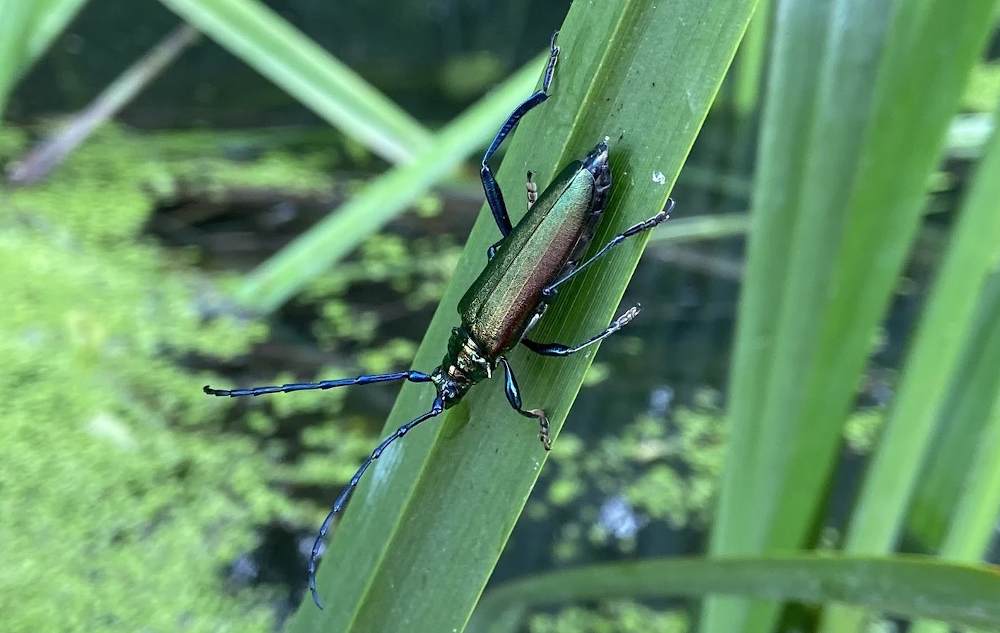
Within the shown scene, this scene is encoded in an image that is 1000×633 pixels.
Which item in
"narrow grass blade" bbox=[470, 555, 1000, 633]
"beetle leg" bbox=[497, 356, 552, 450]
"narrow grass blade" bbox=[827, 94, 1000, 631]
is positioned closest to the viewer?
"narrow grass blade" bbox=[470, 555, 1000, 633]

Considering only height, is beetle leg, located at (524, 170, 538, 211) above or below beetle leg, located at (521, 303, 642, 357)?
above

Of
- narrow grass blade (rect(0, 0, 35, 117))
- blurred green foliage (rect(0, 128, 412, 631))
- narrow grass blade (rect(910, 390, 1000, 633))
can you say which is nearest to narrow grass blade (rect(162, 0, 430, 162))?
narrow grass blade (rect(0, 0, 35, 117))

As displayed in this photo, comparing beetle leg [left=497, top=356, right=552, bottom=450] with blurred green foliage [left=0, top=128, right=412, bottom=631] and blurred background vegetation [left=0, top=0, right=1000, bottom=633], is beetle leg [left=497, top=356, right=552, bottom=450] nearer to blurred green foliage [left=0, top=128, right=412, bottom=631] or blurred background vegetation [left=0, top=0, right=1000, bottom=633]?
blurred background vegetation [left=0, top=0, right=1000, bottom=633]

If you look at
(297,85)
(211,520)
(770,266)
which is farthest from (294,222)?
(770,266)

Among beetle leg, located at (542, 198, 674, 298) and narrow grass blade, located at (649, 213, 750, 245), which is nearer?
beetle leg, located at (542, 198, 674, 298)

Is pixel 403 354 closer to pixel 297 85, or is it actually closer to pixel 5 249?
pixel 297 85

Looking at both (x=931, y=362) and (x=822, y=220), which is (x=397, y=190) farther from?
(x=931, y=362)

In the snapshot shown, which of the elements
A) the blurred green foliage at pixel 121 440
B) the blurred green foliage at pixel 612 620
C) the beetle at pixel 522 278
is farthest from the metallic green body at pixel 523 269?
the blurred green foliage at pixel 121 440

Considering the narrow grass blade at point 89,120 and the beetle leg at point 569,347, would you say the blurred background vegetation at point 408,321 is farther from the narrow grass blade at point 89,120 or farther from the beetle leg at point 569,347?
the beetle leg at point 569,347
